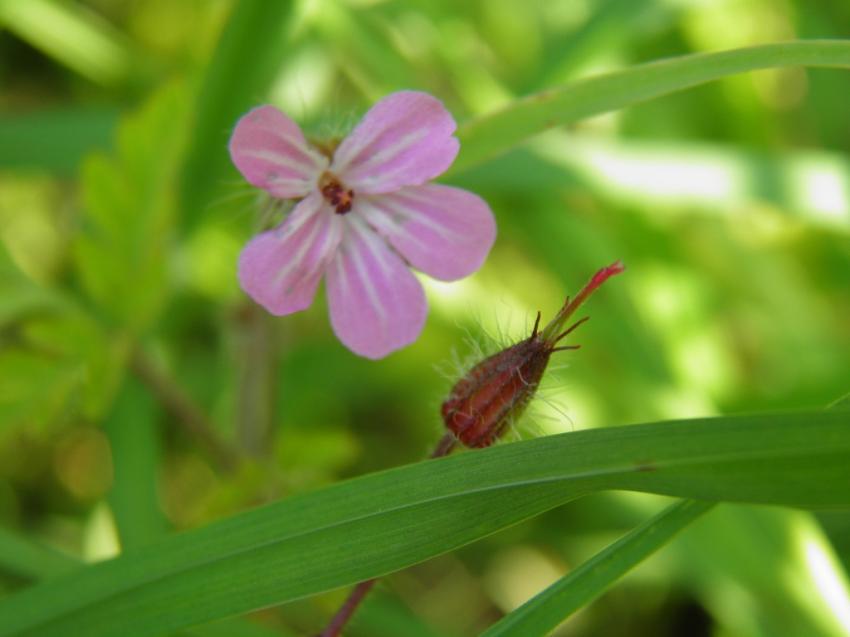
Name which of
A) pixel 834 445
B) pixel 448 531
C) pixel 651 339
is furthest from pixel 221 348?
pixel 834 445

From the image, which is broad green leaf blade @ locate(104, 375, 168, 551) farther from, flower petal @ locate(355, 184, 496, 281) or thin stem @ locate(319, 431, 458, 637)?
flower petal @ locate(355, 184, 496, 281)

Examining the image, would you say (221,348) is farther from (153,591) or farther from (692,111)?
(692,111)

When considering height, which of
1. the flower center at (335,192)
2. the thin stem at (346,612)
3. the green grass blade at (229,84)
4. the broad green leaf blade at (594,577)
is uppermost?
the green grass blade at (229,84)

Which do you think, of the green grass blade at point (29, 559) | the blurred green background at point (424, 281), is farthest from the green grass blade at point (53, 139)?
the green grass blade at point (29, 559)

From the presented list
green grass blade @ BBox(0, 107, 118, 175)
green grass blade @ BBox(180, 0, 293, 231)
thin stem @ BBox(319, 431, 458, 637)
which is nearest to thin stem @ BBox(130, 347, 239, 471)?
green grass blade @ BBox(180, 0, 293, 231)

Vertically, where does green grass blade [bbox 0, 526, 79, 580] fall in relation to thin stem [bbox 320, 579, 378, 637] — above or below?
above

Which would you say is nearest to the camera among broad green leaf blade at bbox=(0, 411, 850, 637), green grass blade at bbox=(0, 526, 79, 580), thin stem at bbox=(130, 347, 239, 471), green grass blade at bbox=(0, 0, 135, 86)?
broad green leaf blade at bbox=(0, 411, 850, 637)

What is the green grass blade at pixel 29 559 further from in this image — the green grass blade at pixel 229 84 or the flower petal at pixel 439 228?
the flower petal at pixel 439 228

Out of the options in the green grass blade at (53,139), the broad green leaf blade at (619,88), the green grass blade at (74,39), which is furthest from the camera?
the green grass blade at (74,39)
